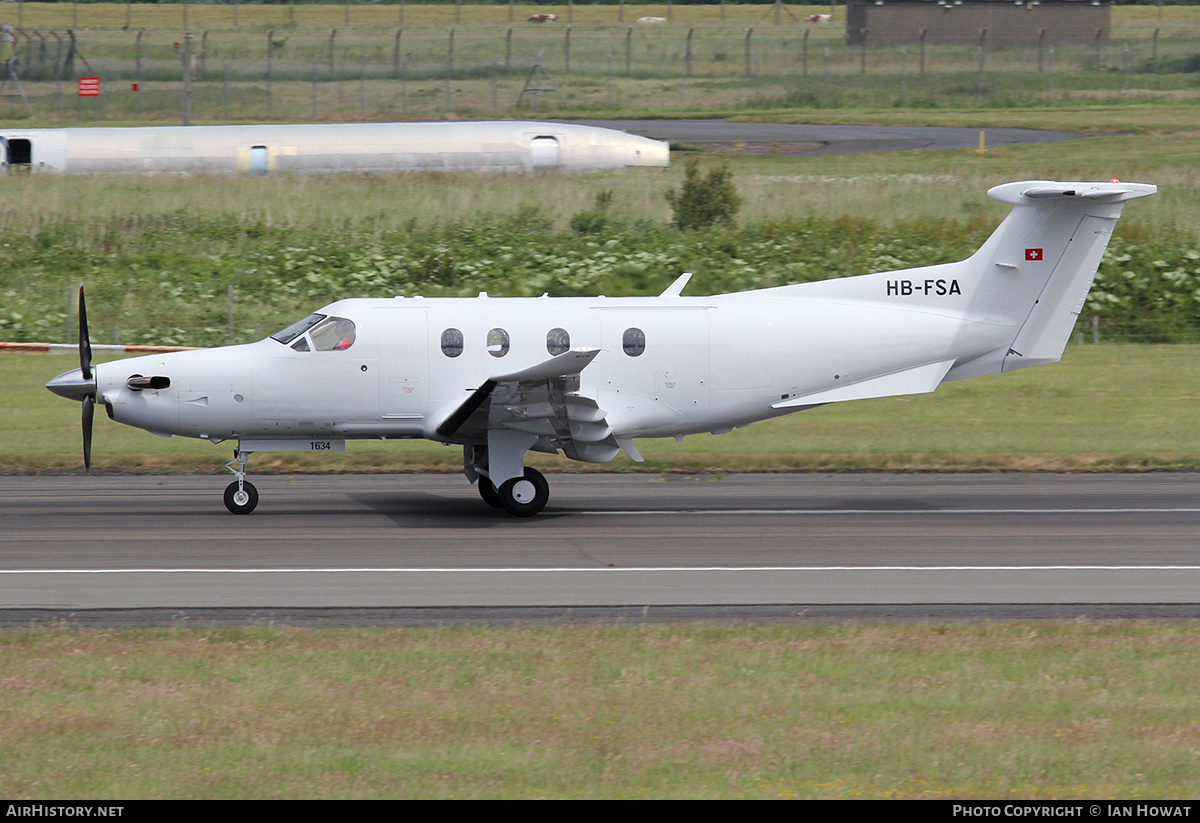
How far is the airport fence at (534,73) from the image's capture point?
62.8m

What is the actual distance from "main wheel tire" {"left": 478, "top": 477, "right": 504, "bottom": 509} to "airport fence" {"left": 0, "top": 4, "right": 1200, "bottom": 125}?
139ft

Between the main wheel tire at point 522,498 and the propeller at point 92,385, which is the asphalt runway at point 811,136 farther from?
the propeller at point 92,385

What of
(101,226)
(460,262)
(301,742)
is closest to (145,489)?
(301,742)

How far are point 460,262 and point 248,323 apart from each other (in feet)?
18.8

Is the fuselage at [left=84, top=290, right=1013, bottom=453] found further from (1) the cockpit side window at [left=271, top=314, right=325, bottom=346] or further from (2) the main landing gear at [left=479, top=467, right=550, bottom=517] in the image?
(2) the main landing gear at [left=479, top=467, right=550, bottom=517]

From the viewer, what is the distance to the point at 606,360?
16.6m

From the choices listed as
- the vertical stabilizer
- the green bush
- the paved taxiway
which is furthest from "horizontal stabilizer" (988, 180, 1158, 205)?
the green bush

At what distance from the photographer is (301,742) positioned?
8.04m

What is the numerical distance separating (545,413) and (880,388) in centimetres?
438

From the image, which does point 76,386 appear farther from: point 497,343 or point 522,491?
point 522,491

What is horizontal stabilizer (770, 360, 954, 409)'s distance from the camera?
1705cm

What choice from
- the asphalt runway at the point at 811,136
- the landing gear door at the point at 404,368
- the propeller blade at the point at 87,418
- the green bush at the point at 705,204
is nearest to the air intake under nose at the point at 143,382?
the propeller blade at the point at 87,418

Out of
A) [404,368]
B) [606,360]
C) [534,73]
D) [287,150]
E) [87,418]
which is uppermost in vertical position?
[534,73]

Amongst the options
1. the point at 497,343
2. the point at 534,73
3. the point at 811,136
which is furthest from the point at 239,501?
the point at 534,73
